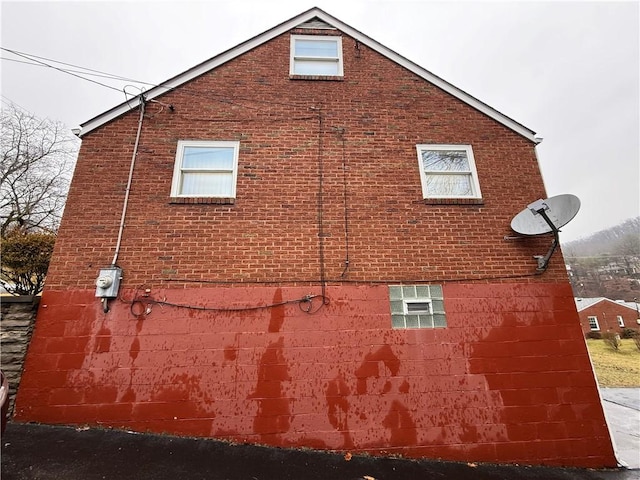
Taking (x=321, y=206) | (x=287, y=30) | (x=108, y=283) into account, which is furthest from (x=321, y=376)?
(x=287, y=30)

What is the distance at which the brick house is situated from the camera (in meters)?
4.74

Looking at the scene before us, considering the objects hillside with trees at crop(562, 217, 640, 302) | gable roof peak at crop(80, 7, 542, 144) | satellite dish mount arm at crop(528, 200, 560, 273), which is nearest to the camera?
satellite dish mount arm at crop(528, 200, 560, 273)

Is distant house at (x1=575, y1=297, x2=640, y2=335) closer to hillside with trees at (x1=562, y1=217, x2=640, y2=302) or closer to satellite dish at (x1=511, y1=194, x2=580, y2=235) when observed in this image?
hillside with trees at (x1=562, y1=217, x2=640, y2=302)

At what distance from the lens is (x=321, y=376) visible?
16.0 feet

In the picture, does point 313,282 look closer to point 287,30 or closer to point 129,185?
point 129,185

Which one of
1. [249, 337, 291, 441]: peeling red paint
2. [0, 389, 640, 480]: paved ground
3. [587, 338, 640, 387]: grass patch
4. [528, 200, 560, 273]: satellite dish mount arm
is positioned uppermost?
[528, 200, 560, 273]: satellite dish mount arm

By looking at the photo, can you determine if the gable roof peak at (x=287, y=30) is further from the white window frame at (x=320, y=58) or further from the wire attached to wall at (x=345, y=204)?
the wire attached to wall at (x=345, y=204)

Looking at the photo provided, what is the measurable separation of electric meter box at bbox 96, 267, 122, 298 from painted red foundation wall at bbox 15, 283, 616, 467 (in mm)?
220

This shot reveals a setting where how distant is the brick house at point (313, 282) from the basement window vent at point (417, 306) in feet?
0.08

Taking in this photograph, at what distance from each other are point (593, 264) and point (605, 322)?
9.09 meters

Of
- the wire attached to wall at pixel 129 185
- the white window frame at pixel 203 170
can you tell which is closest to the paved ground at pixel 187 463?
the wire attached to wall at pixel 129 185

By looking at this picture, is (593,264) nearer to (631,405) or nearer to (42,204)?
(631,405)

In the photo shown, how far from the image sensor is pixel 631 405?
920cm

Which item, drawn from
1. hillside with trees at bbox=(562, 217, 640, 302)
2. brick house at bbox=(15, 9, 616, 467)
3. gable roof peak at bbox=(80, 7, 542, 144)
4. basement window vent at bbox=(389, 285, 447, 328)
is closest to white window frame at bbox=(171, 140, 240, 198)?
brick house at bbox=(15, 9, 616, 467)
